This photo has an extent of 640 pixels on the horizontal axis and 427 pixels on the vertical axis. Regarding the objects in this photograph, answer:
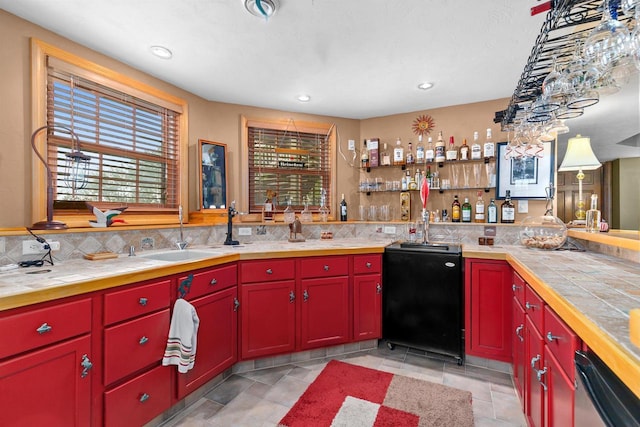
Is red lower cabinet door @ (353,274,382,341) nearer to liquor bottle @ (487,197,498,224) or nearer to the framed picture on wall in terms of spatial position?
liquor bottle @ (487,197,498,224)

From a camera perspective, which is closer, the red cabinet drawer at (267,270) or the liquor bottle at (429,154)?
the red cabinet drawer at (267,270)

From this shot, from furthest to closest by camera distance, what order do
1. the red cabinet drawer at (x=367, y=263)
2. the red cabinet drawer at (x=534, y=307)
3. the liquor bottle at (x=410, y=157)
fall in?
1. the liquor bottle at (x=410, y=157)
2. the red cabinet drawer at (x=367, y=263)
3. the red cabinet drawer at (x=534, y=307)

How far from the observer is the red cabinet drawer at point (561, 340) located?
0.93 metres

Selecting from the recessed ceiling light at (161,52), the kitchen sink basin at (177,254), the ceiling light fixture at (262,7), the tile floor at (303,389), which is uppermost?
the recessed ceiling light at (161,52)

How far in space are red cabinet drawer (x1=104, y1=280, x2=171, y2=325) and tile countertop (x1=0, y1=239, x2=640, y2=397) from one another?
2.3 inches

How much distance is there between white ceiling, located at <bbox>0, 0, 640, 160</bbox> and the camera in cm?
166

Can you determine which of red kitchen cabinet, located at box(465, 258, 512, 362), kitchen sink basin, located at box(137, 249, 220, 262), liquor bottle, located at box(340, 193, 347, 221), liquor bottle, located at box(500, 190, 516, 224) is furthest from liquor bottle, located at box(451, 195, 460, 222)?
kitchen sink basin, located at box(137, 249, 220, 262)

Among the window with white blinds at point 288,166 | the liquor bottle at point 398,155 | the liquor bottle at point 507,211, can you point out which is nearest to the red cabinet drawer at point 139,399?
the window with white blinds at point 288,166

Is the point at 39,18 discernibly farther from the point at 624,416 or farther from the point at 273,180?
the point at 624,416

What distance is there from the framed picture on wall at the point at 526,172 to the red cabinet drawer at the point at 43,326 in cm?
333

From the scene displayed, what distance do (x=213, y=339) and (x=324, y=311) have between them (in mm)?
904

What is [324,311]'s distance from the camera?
8.09ft

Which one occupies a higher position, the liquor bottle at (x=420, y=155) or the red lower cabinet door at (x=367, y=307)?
the liquor bottle at (x=420, y=155)

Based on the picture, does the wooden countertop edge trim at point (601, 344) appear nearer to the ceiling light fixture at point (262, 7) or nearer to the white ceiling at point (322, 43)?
the white ceiling at point (322, 43)
